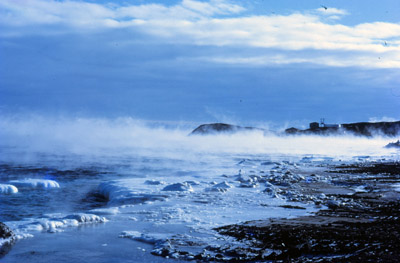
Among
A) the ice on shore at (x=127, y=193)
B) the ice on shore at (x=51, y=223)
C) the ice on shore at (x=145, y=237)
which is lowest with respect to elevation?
the ice on shore at (x=127, y=193)

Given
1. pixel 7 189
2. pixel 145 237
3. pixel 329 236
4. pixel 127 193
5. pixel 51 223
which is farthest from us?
pixel 7 189

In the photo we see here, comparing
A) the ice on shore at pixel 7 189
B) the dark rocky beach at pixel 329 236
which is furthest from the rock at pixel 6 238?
the ice on shore at pixel 7 189

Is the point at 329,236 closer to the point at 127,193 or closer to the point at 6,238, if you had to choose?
the point at 6,238

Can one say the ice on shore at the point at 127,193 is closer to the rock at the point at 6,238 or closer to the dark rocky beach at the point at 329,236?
the dark rocky beach at the point at 329,236

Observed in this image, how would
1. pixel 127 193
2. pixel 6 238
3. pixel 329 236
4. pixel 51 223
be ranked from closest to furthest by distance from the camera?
pixel 6 238 → pixel 329 236 → pixel 51 223 → pixel 127 193

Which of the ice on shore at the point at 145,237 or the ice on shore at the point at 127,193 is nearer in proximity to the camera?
the ice on shore at the point at 145,237

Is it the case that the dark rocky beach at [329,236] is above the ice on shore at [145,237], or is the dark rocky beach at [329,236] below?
above

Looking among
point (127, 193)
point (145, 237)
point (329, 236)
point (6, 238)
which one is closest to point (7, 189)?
point (127, 193)

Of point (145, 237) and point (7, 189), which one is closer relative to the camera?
point (145, 237)

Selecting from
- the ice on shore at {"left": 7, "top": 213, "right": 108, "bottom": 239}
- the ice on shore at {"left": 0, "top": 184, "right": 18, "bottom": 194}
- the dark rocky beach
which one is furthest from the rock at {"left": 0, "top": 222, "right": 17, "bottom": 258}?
the ice on shore at {"left": 0, "top": 184, "right": 18, "bottom": 194}

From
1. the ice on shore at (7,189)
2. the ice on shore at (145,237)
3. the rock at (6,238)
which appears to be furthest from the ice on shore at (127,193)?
the rock at (6,238)

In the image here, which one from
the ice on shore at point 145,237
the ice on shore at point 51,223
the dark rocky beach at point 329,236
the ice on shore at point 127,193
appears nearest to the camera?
the dark rocky beach at point 329,236

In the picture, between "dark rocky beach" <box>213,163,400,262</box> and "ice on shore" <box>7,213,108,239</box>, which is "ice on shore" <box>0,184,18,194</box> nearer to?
"ice on shore" <box>7,213,108,239</box>

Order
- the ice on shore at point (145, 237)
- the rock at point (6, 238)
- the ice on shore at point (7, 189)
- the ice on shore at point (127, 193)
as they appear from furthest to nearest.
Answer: the ice on shore at point (7, 189), the ice on shore at point (127, 193), the ice on shore at point (145, 237), the rock at point (6, 238)
